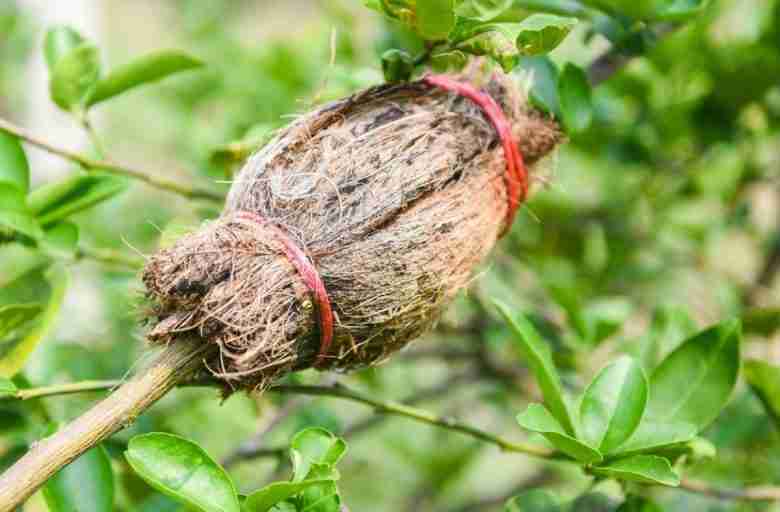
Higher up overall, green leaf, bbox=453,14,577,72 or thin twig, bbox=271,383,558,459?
green leaf, bbox=453,14,577,72

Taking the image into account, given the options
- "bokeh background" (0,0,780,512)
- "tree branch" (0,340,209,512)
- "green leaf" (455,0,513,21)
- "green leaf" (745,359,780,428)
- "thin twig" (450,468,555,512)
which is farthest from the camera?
"thin twig" (450,468,555,512)

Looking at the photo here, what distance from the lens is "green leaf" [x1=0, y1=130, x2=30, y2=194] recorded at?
2.84 ft

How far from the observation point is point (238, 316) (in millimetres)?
664

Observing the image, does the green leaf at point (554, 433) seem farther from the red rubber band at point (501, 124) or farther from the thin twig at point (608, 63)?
the thin twig at point (608, 63)

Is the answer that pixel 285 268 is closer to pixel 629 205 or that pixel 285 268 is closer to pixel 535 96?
pixel 535 96

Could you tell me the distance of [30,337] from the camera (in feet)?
2.64

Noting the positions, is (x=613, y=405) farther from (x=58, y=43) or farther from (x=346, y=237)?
(x=58, y=43)

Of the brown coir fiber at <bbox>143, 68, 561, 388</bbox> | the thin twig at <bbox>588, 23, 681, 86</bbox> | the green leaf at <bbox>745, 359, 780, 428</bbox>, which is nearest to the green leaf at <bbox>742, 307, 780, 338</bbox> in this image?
the green leaf at <bbox>745, 359, 780, 428</bbox>

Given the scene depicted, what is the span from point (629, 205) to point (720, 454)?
0.44 metres

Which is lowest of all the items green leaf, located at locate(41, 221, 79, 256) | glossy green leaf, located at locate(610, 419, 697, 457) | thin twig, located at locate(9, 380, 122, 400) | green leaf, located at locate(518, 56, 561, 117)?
glossy green leaf, located at locate(610, 419, 697, 457)

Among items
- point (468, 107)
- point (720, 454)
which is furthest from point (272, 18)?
point (468, 107)

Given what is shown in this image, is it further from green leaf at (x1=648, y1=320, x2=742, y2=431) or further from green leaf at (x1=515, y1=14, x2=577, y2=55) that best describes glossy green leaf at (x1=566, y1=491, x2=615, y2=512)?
green leaf at (x1=515, y1=14, x2=577, y2=55)

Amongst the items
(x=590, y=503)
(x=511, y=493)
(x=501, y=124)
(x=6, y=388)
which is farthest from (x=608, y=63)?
(x=511, y=493)

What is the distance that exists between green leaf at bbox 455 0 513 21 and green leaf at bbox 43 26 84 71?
1.35 ft
